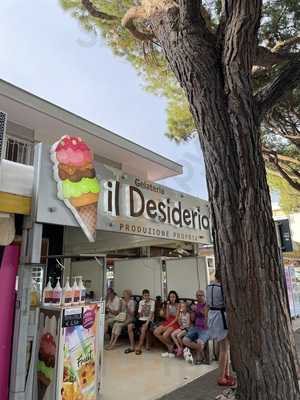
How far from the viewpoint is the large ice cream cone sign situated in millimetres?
3619

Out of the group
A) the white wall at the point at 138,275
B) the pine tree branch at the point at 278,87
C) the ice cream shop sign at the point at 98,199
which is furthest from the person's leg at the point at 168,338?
the pine tree branch at the point at 278,87

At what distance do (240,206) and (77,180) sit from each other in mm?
1851

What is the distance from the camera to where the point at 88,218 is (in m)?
3.82

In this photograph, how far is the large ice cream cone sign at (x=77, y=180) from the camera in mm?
3619

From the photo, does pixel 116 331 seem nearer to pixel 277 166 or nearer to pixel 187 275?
pixel 187 275

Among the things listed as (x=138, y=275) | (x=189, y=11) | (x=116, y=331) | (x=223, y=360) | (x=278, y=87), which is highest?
(x=189, y=11)

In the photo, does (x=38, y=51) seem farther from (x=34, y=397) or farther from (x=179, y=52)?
(x=34, y=397)

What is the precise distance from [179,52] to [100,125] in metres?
3.88

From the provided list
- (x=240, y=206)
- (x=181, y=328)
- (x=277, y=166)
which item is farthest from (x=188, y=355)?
(x=277, y=166)

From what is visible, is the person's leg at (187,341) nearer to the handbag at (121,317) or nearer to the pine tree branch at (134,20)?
the handbag at (121,317)

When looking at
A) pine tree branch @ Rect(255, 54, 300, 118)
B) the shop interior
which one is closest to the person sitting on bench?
the shop interior

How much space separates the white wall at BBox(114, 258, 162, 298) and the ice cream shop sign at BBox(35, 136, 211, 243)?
8.13 ft

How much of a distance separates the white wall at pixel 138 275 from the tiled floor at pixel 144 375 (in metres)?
1.75

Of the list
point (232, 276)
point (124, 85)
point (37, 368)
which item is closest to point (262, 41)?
point (124, 85)
